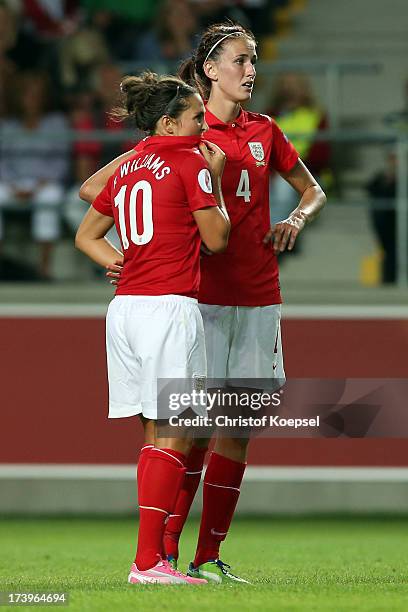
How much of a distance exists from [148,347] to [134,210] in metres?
0.50

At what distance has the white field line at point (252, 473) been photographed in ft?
31.7

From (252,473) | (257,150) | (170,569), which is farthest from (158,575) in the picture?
(252,473)

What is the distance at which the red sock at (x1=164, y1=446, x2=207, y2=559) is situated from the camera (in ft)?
18.9

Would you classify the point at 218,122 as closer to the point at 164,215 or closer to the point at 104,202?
the point at 104,202

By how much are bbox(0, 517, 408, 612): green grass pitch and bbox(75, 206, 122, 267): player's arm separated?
126 cm

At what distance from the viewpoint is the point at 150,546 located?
5.18 m

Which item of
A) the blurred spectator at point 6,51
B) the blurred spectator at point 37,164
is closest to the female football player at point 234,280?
the blurred spectator at point 37,164

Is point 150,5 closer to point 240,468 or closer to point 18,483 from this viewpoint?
point 18,483

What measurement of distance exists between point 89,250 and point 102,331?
4.24 meters

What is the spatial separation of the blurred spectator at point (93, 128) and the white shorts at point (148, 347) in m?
4.52

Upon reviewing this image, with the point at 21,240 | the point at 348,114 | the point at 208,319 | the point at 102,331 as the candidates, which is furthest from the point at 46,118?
the point at 208,319

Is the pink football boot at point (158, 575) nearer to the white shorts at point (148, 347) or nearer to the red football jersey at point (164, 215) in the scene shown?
the white shorts at point (148, 347)

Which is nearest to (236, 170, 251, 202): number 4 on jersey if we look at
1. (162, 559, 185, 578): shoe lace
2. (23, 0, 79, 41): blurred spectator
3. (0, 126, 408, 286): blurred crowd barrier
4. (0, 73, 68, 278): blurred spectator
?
(162, 559, 185, 578): shoe lace

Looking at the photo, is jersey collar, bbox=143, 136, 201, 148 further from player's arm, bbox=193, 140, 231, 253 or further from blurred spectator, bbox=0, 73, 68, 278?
blurred spectator, bbox=0, 73, 68, 278
